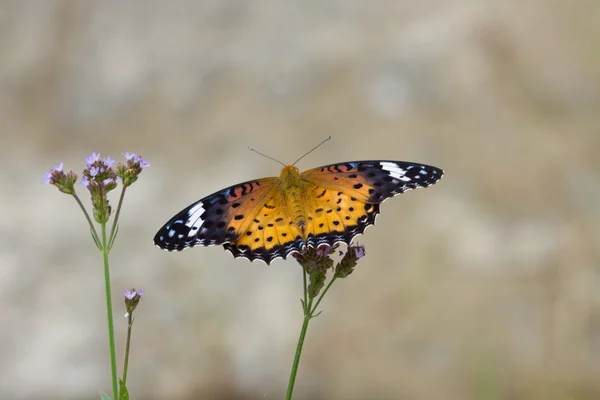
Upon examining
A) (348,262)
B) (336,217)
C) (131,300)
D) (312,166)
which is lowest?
(131,300)

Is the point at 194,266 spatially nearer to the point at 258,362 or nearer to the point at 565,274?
the point at 258,362

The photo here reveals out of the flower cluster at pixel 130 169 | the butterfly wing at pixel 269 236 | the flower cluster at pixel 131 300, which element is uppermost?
the flower cluster at pixel 130 169

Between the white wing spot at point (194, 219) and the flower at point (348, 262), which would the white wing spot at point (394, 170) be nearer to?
the flower at point (348, 262)

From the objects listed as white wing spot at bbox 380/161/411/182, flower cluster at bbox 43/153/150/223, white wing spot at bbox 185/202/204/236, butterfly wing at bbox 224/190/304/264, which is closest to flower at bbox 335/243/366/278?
butterfly wing at bbox 224/190/304/264

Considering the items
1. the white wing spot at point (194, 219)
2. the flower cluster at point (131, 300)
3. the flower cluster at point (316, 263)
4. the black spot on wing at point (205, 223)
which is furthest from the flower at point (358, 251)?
the flower cluster at point (131, 300)

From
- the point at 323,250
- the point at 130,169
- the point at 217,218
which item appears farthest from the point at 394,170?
the point at 130,169

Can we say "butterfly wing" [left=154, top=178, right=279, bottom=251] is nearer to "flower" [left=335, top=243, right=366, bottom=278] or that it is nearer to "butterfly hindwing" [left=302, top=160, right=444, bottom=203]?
"butterfly hindwing" [left=302, top=160, right=444, bottom=203]

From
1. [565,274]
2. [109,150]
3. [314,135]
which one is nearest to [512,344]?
[565,274]

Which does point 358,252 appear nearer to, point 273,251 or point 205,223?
point 273,251
